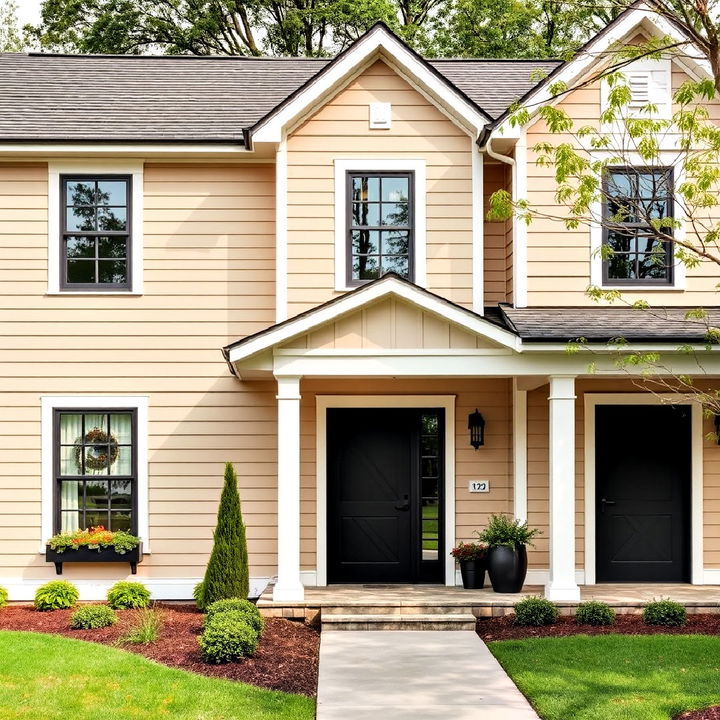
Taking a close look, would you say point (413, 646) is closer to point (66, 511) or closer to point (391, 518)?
point (391, 518)

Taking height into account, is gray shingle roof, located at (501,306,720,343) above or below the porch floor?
above

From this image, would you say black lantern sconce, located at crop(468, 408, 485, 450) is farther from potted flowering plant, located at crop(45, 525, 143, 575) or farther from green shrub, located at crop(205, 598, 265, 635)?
potted flowering plant, located at crop(45, 525, 143, 575)

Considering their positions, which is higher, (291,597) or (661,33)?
(661,33)

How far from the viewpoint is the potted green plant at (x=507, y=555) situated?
10992 millimetres

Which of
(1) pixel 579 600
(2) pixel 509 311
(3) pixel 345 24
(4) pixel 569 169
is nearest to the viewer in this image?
(4) pixel 569 169

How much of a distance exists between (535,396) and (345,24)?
667 inches

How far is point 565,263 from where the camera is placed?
11.9 meters

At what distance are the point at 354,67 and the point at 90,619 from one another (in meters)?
6.99

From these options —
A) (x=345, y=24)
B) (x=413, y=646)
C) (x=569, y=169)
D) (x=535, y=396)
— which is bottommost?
(x=413, y=646)

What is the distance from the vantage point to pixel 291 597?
10.6m

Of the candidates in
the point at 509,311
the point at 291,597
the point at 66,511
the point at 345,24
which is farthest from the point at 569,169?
the point at 345,24

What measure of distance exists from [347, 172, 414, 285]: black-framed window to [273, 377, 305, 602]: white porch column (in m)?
2.09

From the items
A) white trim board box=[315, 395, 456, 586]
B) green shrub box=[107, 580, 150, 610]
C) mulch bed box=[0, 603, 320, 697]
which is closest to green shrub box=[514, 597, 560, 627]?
white trim board box=[315, 395, 456, 586]

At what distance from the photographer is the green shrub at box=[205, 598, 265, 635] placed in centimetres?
938
